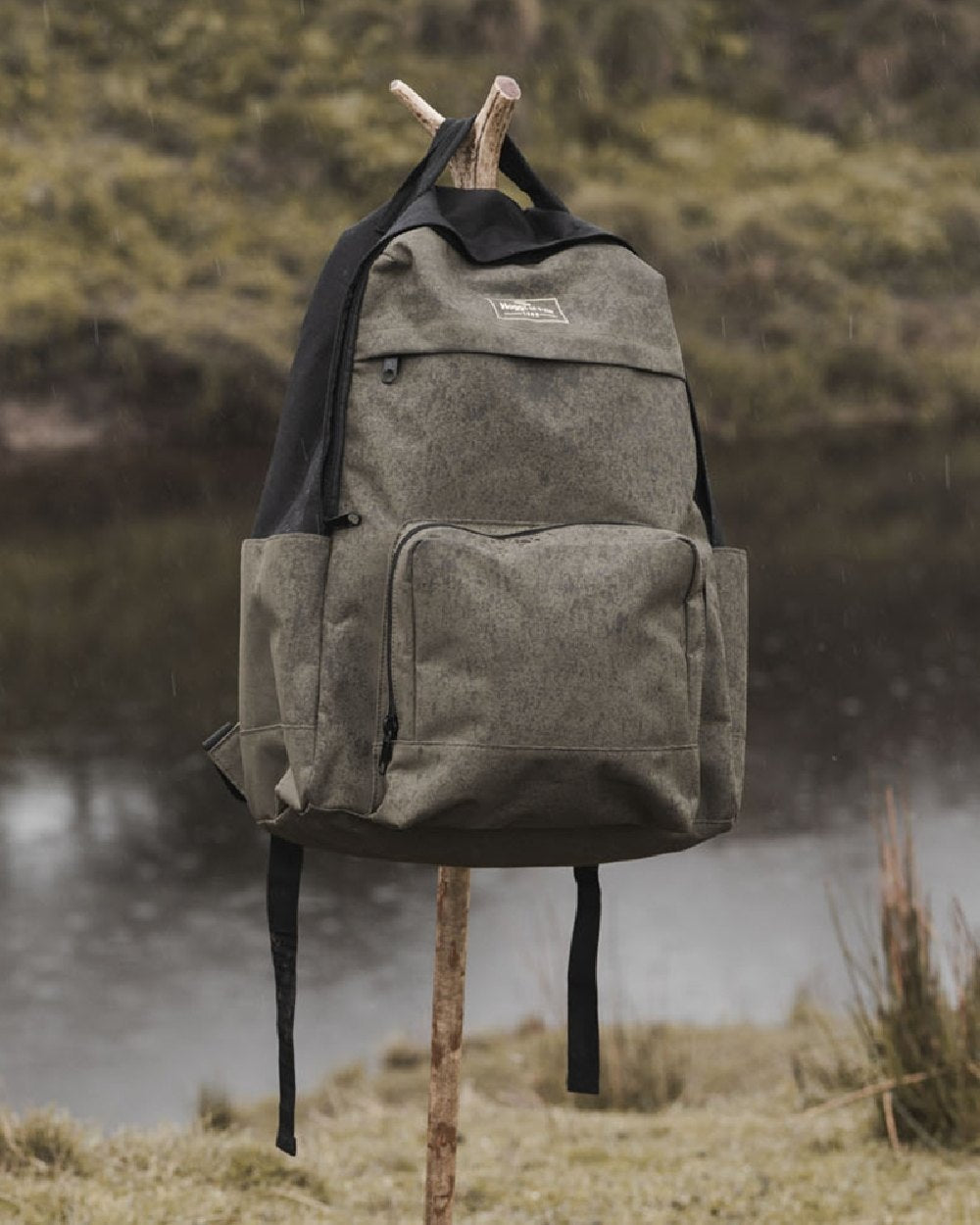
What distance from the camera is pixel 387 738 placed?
7.17ft

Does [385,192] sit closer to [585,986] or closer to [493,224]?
[493,224]

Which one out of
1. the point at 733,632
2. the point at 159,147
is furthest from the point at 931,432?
the point at 733,632

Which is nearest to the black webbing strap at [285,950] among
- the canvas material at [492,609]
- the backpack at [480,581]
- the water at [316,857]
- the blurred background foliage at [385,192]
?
the backpack at [480,581]

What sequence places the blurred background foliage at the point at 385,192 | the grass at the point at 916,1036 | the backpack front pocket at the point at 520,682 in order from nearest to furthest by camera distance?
1. the backpack front pocket at the point at 520,682
2. the grass at the point at 916,1036
3. the blurred background foliage at the point at 385,192

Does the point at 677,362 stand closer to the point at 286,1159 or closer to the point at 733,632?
the point at 733,632

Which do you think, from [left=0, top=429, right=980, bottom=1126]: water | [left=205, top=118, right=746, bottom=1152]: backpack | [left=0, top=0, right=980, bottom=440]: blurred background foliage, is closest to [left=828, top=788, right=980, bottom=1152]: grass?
[left=0, top=429, right=980, bottom=1126]: water

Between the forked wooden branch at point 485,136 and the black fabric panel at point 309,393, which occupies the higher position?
the forked wooden branch at point 485,136

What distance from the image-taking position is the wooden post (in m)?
2.50

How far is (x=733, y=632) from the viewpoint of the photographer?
247 centimetres

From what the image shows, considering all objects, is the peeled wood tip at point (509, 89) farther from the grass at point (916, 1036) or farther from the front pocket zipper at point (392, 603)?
the grass at point (916, 1036)

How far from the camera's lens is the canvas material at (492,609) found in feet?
7.02

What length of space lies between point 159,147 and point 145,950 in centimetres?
2518

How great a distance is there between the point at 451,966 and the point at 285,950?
24 cm

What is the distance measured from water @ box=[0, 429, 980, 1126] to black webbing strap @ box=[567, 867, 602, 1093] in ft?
4.65
